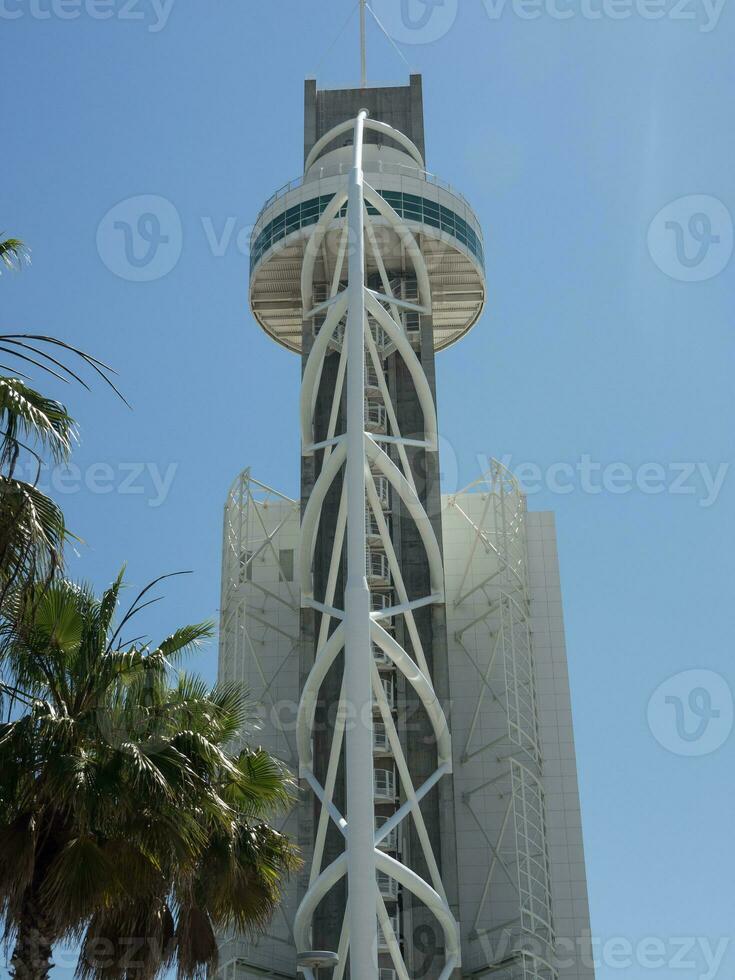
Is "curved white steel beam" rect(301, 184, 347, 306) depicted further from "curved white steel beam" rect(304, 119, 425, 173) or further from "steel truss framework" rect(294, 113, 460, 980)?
"curved white steel beam" rect(304, 119, 425, 173)

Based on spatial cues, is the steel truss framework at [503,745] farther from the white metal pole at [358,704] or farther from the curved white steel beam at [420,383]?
the white metal pole at [358,704]

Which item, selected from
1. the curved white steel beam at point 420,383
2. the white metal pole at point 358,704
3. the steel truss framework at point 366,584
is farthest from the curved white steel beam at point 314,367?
the white metal pole at point 358,704

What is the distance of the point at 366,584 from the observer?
114ft

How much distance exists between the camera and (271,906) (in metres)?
20.0

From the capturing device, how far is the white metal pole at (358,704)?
3083cm

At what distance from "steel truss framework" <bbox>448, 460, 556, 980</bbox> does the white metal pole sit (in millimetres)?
8850

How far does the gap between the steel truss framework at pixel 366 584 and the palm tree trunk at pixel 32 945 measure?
14112 mm

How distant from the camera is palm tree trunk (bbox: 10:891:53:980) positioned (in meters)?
16.8

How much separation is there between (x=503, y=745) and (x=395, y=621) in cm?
617

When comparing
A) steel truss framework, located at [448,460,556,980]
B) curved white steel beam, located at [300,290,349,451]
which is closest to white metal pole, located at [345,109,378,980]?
curved white steel beam, located at [300,290,349,451]

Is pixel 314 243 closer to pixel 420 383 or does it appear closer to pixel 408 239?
pixel 408 239

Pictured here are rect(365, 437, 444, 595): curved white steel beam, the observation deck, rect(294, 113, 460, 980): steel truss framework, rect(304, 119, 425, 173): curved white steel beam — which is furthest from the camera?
rect(304, 119, 425, 173): curved white steel beam

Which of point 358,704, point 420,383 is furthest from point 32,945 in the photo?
point 420,383

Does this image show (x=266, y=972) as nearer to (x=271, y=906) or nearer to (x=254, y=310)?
(x=271, y=906)
